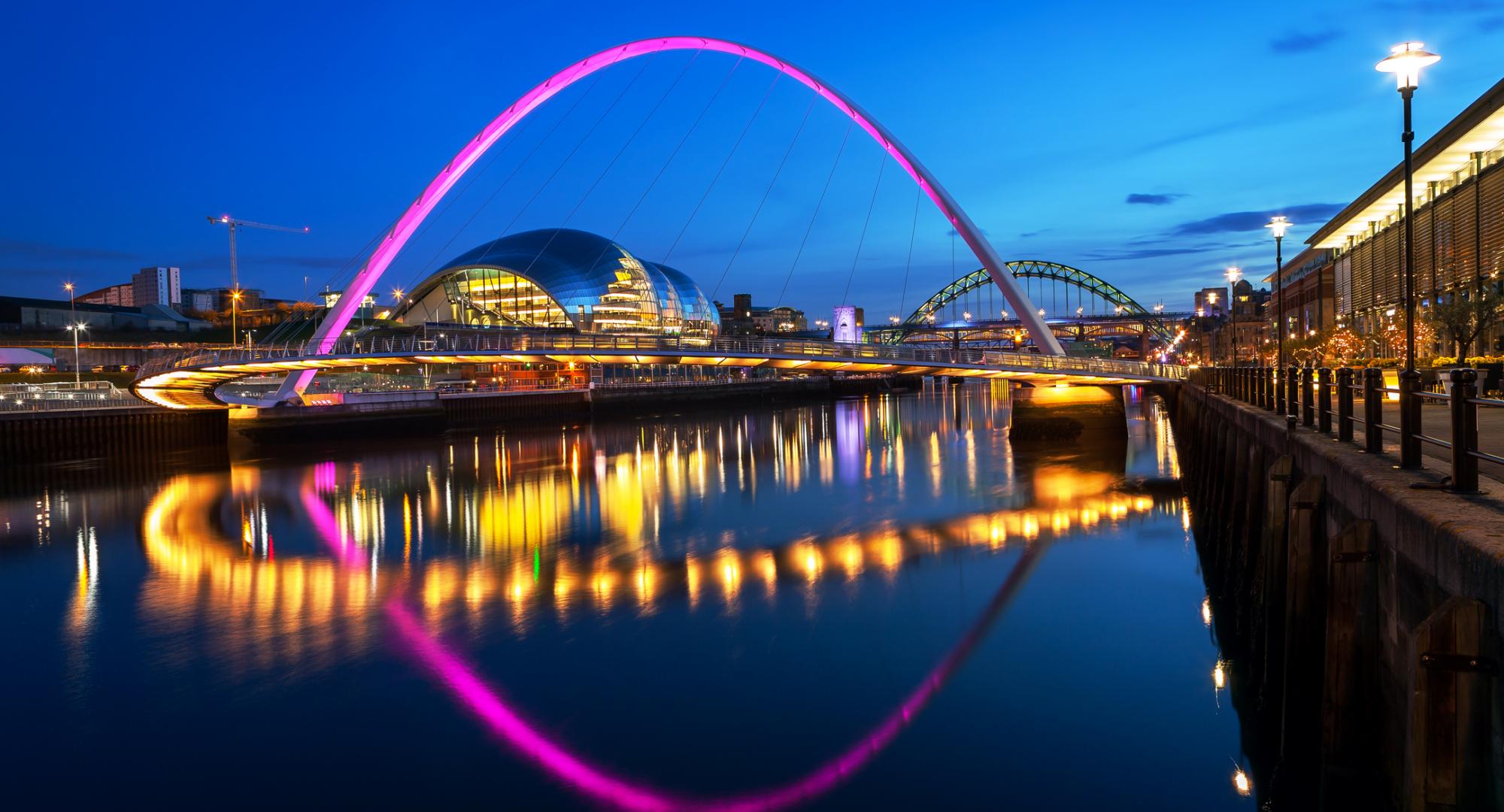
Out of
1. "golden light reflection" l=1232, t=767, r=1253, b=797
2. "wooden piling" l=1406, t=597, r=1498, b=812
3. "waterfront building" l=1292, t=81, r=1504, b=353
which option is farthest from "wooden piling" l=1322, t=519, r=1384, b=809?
"waterfront building" l=1292, t=81, r=1504, b=353

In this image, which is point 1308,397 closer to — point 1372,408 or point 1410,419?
point 1372,408

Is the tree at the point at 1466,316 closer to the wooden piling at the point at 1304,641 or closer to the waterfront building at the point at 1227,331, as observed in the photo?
the wooden piling at the point at 1304,641

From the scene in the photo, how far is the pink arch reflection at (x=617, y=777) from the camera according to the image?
867cm

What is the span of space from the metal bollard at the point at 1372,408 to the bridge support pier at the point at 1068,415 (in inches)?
1293

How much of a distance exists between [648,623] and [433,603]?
388 cm

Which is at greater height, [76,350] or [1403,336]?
[76,350]

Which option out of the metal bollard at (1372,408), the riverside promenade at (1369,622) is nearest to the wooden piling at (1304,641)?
the riverside promenade at (1369,622)

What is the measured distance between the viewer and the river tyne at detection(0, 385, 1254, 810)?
29.9 ft

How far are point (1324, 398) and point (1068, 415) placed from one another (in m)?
31.5

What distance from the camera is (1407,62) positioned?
10.6 metres

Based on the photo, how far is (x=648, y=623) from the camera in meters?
14.1

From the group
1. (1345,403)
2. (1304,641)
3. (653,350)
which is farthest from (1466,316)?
(1304,641)

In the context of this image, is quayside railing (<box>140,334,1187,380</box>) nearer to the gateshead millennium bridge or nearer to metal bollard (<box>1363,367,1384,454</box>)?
the gateshead millennium bridge

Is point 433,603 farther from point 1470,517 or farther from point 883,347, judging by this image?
point 883,347
